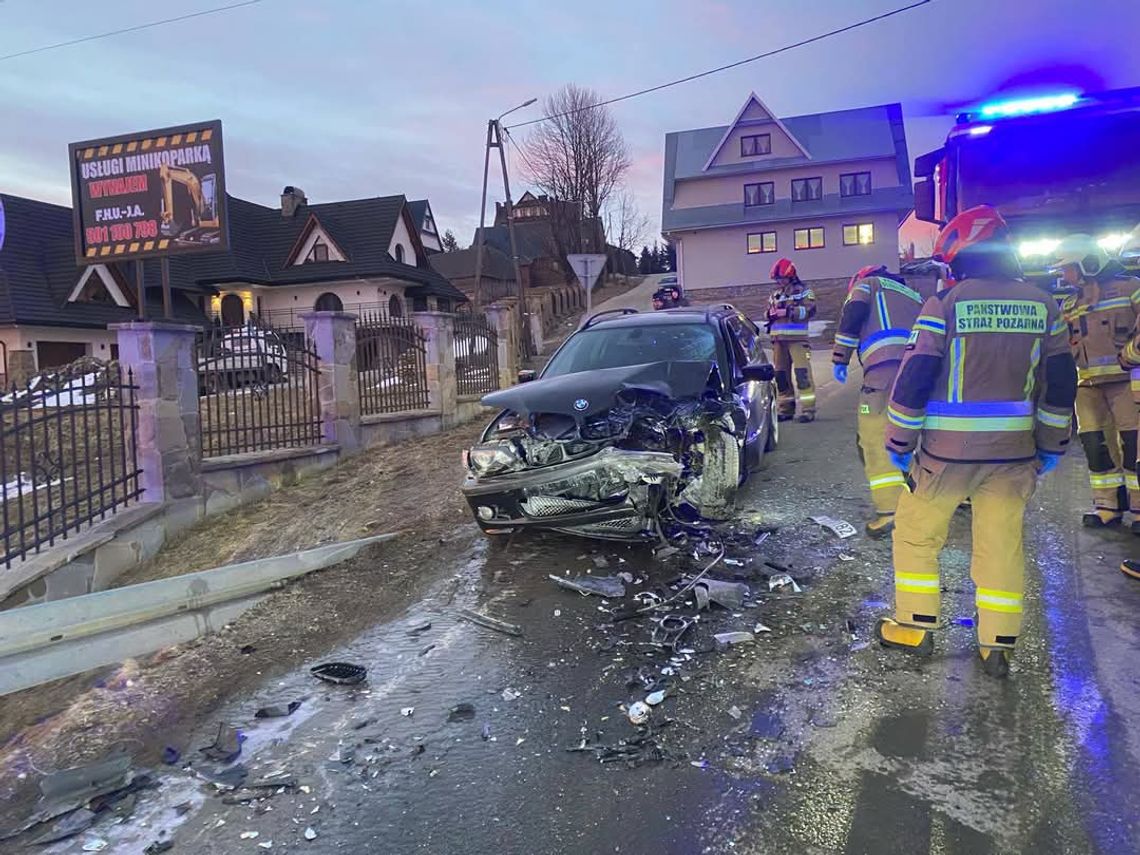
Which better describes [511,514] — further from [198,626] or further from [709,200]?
[709,200]

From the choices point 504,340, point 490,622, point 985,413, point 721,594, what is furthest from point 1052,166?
point 504,340

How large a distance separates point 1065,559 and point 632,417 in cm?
281

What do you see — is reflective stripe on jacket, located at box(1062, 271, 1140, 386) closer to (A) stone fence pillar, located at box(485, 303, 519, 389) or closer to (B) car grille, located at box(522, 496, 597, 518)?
(B) car grille, located at box(522, 496, 597, 518)

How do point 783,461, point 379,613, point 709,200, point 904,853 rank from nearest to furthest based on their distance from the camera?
point 904,853 < point 379,613 < point 783,461 < point 709,200

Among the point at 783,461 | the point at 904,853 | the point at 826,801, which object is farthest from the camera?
the point at 783,461

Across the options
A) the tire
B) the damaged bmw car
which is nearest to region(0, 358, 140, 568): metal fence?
the damaged bmw car

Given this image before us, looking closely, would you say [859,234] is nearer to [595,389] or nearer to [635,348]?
[635,348]

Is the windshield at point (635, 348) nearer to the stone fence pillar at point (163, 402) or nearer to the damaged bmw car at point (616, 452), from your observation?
the damaged bmw car at point (616, 452)

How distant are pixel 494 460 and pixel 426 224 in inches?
1702

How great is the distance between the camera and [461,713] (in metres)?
3.35

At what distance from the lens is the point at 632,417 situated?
16.5ft

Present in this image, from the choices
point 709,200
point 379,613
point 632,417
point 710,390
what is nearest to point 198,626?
point 379,613

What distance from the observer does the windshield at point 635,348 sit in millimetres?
6320

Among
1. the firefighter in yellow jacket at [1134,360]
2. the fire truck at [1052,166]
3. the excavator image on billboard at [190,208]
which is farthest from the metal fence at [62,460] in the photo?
the fire truck at [1052,166]
